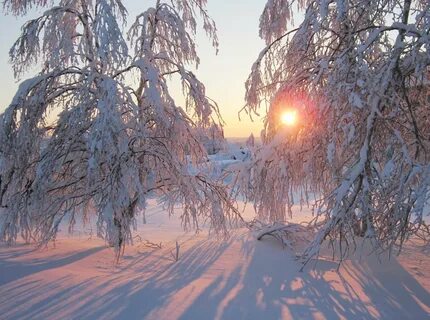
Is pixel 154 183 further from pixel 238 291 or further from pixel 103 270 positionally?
pixel 238 291

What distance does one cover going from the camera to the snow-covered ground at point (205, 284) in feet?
13.8

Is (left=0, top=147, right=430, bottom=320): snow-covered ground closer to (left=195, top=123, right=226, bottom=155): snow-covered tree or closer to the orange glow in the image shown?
(left=195, top=123, right=226, bottom=155): snow-covered tree

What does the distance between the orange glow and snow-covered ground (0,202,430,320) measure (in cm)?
194

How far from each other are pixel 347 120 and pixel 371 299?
196 centimetres

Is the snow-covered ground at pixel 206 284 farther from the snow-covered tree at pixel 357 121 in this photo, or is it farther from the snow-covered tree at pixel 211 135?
the snow-covered tree at pixel 211 135

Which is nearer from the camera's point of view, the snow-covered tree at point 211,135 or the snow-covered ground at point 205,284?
the snow-covered ground at point 205,284

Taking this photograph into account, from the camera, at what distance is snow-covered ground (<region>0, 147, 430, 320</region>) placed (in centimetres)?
421

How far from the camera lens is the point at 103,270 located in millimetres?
5625

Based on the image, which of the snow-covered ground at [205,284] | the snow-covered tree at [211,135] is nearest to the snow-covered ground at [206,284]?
the snow-covered ground at [205,284]

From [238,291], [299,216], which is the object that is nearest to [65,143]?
[238,291]

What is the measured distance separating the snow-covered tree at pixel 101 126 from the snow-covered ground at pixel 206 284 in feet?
1.87

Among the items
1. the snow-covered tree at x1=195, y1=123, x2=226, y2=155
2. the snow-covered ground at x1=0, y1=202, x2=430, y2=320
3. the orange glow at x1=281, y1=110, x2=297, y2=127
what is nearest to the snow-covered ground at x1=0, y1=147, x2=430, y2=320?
the snow-covered ground at x1=0, y1=202, x2=430, y2=320

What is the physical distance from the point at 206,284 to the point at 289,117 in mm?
2473

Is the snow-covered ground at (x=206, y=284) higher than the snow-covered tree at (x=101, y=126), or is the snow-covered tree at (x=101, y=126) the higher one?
the snow-covered tree at (x=101, y=126)
